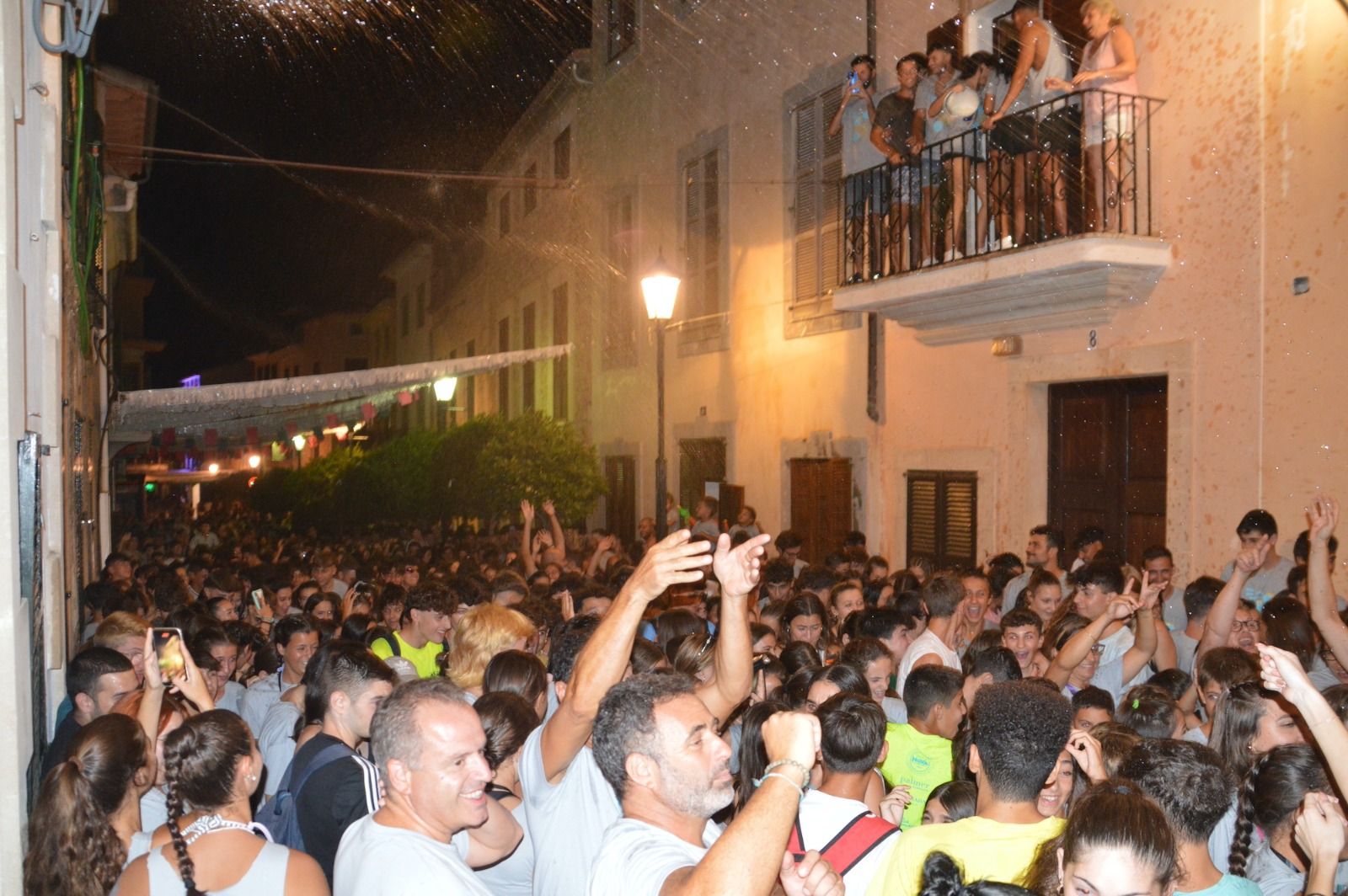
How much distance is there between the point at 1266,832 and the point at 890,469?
983cm

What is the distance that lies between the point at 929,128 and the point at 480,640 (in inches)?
313

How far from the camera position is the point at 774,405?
15945 millimetres

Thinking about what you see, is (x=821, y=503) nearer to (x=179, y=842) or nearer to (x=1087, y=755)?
(x=1087, y=755)

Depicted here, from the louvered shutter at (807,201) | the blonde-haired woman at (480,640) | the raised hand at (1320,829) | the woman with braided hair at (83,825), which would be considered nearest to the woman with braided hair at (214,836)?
the woman with braided hair at (83,825)

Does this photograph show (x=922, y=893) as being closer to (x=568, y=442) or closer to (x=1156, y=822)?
(x=1156, y=822)

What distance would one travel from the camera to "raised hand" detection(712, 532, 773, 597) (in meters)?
3.65

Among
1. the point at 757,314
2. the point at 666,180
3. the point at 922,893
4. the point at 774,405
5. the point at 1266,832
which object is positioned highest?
the point at 666,180

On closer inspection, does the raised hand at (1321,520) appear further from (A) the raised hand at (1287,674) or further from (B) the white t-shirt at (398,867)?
(B) the white t-shirt at (398,867)

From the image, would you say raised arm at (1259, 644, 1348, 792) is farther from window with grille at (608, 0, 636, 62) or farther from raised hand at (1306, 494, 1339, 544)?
window with grille at (608, 0, 636, 62)

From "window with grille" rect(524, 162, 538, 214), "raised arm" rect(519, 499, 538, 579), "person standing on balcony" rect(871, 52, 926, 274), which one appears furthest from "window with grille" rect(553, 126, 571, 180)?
"person standing on balcony" rect(871, 52, 926, 274)

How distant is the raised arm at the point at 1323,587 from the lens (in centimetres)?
572

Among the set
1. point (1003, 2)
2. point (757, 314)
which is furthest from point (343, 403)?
point (1003, 2)

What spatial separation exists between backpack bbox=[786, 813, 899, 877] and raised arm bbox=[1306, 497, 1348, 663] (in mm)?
3197

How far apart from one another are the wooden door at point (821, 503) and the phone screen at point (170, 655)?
1020 cm
